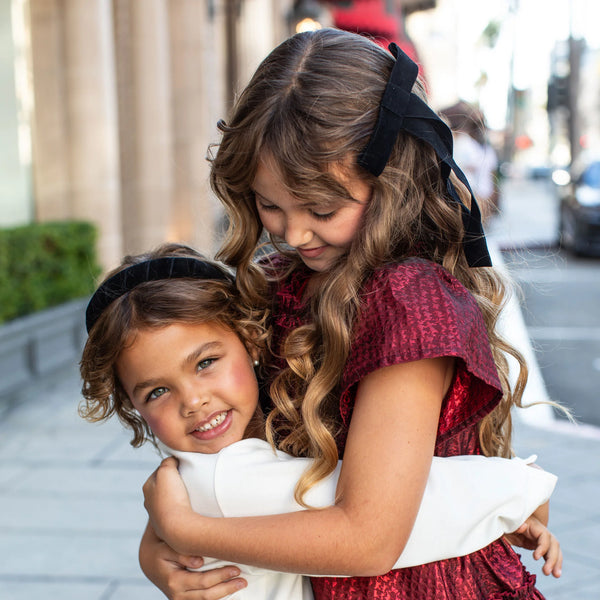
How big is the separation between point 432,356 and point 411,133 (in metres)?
0.46

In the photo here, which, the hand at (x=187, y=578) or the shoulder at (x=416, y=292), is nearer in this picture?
the shoulder at (x=416, y=292)

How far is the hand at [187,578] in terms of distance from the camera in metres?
1.65

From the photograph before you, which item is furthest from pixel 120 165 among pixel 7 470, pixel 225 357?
pixel 225 357

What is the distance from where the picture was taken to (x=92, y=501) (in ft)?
15.6

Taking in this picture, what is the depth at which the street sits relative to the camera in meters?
6.91

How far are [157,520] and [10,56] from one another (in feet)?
24.5

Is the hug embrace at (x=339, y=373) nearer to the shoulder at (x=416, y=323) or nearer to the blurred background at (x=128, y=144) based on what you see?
the shoulder at (x=416, y=323)

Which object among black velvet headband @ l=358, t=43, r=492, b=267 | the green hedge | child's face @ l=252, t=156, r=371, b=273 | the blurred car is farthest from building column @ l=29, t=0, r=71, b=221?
the blurred car

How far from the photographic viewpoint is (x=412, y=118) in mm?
1608

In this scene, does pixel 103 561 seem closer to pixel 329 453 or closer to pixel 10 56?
pixel 329 453

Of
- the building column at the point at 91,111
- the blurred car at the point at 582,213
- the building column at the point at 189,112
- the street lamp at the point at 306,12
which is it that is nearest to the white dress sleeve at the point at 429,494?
the building column at the point at 91,111

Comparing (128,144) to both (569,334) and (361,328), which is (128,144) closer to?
(569,334)

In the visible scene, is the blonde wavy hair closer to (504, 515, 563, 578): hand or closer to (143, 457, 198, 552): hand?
(143, 457, 198, 552): hand

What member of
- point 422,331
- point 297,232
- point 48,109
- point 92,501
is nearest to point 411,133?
point 297,232
